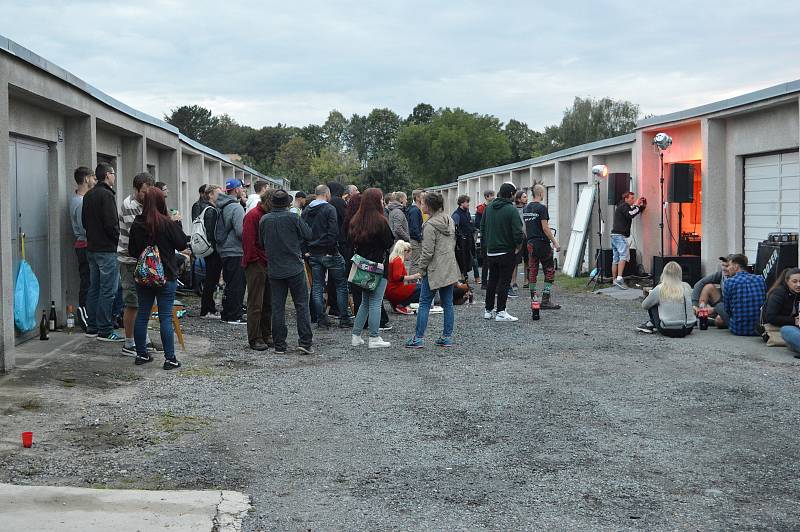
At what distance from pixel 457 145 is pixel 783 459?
97.4 meters

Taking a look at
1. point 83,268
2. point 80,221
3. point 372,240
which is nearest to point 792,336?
point 372,240

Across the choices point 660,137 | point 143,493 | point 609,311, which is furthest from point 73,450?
point 660,137

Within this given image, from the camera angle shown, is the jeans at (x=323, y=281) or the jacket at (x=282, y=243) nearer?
the jacket at (x=282, y=243)

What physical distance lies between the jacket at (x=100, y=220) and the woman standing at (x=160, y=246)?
3.38ft

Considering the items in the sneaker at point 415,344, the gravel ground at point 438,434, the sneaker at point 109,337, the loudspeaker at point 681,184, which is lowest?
the gravel ground at point 438,434

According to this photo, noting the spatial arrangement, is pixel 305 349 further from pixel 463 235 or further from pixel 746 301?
pixel 463 235

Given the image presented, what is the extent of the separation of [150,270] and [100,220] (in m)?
1.62

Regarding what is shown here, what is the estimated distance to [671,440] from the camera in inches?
265

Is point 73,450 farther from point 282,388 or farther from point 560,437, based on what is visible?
point 560,437

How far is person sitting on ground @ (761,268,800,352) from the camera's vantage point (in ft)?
35.2

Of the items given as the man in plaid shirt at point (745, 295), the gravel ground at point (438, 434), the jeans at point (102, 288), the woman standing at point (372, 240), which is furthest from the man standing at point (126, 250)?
the man in plaid shirt at point (745, 295)

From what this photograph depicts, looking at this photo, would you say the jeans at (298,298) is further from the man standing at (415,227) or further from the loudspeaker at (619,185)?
the loudspeaker at (619,185)

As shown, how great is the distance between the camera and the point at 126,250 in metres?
9.77

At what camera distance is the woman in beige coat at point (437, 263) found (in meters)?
11.1
